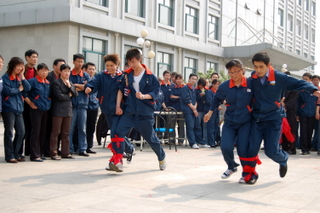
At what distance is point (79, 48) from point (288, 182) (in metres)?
17.0

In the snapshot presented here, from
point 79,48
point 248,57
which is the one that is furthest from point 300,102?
point 248,57

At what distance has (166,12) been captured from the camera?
29.1 meters

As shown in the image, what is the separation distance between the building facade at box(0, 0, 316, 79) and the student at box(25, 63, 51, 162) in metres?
13.2

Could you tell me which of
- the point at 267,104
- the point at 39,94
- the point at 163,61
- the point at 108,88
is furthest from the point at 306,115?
the point at 163,61

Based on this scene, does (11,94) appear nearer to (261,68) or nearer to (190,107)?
(261,68)

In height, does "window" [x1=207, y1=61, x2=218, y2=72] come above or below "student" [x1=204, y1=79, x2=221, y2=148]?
above

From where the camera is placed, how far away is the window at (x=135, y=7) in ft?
84.4

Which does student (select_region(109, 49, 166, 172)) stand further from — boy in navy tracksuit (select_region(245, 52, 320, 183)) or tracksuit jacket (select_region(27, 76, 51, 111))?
tracksuit jacket (select_region(27, 76, 51, 111))

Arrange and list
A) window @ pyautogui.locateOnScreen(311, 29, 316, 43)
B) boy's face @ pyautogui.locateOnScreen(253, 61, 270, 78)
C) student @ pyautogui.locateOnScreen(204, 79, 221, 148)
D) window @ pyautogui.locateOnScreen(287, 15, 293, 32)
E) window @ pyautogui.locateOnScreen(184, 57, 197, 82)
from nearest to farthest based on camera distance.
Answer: boy's face @ pyautogui.locateOnScreen(253, 61, 270, 78) < student @ pyautogui.locateOnScreen(204, 79, 221, 148) < window @ pyautogui.locateOnScreen(184, 57, 197, 82) < window @ pyautogui.locateOnScreen(287, 15, 293, 32) < window @ pyautogui.locateOnScreen(311, 29, 316, 43)

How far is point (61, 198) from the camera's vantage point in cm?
536

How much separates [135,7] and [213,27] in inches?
380

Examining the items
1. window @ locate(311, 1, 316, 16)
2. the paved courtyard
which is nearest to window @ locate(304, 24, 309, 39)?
window @ locate(311, 1, 316, 16)

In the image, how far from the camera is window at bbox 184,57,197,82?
31164 millimetres

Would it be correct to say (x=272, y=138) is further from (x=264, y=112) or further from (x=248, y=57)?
(x=248, y=57)
